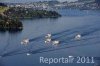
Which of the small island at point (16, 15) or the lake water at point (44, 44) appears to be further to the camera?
the small island at point (16, 15)

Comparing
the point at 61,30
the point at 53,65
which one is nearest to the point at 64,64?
the point at 53,65

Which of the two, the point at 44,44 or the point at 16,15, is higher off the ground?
the point at 44,44

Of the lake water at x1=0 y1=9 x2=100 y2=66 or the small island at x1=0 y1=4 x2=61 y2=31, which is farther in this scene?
the small island at x1=0 y1=4 x2=61 y2=31

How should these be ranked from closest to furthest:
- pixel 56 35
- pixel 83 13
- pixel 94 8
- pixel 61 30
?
pixel 56 35 → pixel 61 30 → pixel 83 13 → pixel 94 8

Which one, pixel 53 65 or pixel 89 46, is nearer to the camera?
pixel 53 65

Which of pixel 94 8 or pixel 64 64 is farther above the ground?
pixel 64 64

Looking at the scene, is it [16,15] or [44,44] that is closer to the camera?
[44,44]

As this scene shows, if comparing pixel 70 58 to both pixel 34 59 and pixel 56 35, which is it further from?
pixel 56 35

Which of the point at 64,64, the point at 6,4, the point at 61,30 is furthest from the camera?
the point at 6,4
